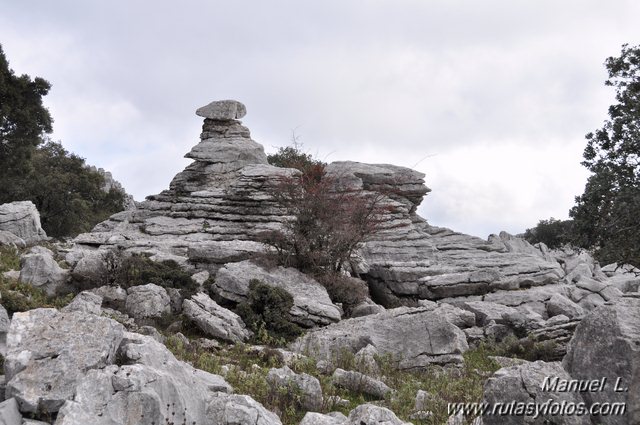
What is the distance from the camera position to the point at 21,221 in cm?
3478

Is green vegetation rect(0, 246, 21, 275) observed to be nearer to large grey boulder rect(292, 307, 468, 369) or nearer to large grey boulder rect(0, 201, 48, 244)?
large grey boulder rect(0, 201, 48, 244)

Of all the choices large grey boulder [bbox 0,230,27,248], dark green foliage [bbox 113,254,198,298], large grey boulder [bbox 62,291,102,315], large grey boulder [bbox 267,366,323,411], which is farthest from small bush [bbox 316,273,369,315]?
large grey boulder [bbox 0,230,27,248]

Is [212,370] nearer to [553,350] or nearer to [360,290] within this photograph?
[553,350]

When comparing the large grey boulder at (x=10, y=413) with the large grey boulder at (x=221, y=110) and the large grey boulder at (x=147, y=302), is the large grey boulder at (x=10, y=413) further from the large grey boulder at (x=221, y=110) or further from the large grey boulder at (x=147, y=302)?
the large grey boulder at (x=221, y=110)

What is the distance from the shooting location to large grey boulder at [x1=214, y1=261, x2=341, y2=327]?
19047mm

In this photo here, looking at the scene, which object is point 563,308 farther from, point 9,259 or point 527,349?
point 9,259

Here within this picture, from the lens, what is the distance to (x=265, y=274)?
2103 cm

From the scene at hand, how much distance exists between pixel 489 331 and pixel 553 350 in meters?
3.25

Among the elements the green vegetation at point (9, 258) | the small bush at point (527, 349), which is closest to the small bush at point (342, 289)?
the small bush at point (527, 349)

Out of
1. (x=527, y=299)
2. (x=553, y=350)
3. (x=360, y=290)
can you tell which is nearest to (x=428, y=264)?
(x=527, y=299)

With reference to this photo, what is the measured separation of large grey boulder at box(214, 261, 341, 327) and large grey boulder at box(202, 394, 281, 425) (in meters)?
10.7

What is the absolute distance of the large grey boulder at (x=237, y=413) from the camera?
770cm

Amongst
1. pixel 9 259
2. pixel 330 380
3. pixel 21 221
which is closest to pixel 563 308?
pixel 330 380

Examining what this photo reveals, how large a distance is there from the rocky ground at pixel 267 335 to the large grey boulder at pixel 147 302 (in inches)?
1.8
